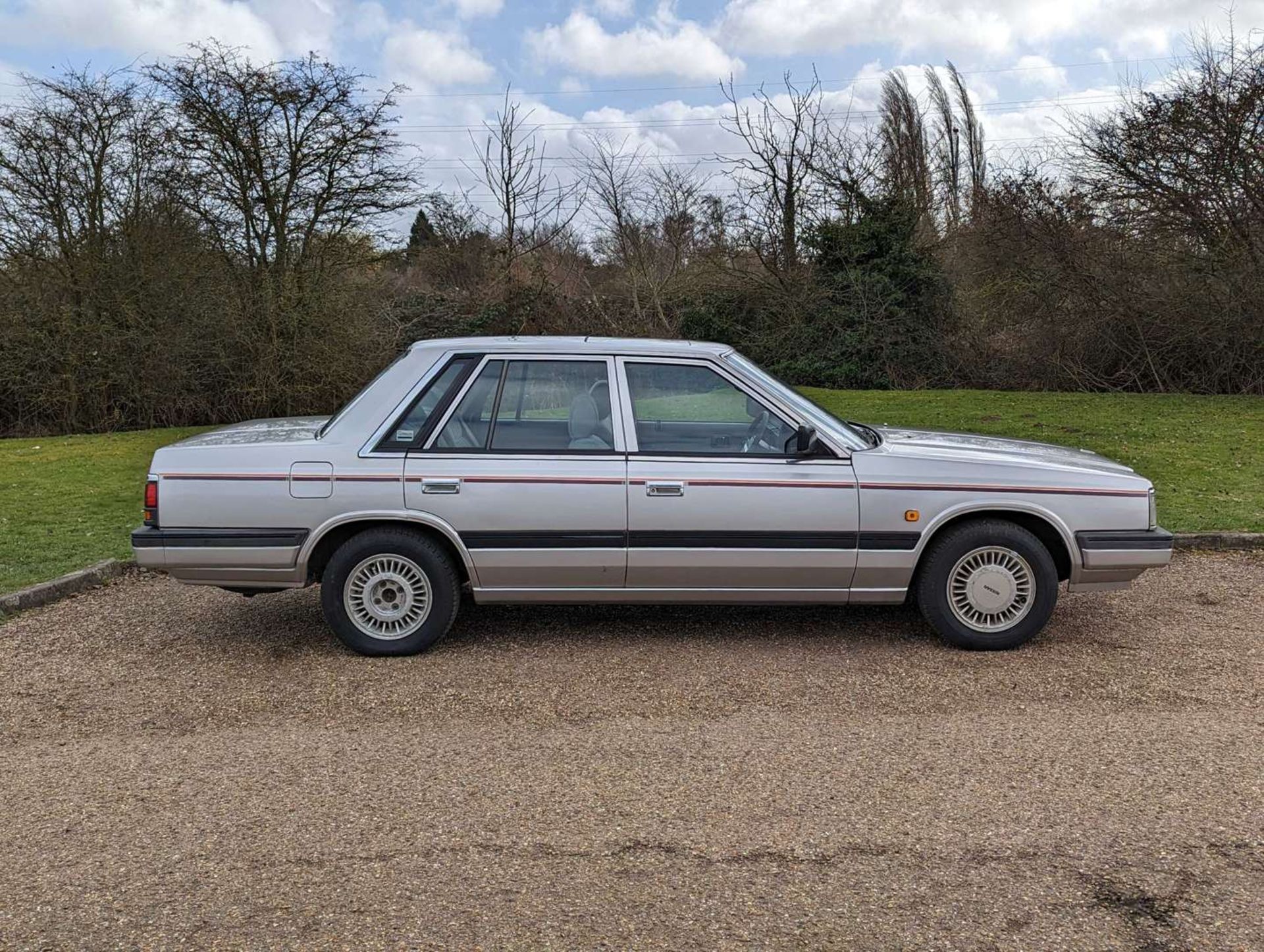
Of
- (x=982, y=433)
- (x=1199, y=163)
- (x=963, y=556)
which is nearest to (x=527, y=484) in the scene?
(x=963, y=556)

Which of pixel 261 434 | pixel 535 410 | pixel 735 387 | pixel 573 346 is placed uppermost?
pixel 573 346

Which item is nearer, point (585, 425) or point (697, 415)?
point (585, 425)

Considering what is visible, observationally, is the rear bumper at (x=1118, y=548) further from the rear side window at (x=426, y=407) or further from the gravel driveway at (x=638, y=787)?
the rear side window at (x=426, y=407)

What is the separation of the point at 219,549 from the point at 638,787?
109 inches

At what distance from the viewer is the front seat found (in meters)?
5.50

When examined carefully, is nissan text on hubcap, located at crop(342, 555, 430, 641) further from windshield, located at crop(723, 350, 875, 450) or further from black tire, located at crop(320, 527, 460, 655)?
windshield, located at crop(723, 350, 875, 450)

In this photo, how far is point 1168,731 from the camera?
14.3 ft

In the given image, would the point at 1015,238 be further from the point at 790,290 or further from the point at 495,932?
the point at 495,932

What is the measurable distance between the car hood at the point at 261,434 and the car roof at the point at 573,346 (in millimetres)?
799

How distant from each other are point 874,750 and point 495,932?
189 centimetres

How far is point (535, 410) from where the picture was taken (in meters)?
5.58

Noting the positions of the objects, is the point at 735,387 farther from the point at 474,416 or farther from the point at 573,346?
the point at 474,416

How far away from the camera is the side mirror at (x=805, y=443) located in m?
5.40

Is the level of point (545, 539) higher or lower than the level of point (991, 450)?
lower
